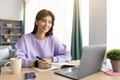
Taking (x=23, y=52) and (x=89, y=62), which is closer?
(x=89, y=62)

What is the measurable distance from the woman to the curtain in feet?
4.25

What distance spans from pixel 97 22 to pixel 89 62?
5.02ft

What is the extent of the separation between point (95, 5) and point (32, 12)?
308 cm

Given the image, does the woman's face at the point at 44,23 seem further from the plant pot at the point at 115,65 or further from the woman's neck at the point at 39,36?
the plant pot at the point at 115,65

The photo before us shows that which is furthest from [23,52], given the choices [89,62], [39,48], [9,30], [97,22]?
[9,30]

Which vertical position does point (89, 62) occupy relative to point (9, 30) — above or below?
below

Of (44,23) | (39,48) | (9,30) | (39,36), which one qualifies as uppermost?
(9,30)

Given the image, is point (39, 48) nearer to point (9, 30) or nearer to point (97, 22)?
point (97, 22)

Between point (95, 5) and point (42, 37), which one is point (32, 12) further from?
point (42, 37)

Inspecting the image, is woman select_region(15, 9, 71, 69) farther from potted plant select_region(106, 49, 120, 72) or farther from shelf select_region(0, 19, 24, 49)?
shelf select_region(0, 19, 24, 49)

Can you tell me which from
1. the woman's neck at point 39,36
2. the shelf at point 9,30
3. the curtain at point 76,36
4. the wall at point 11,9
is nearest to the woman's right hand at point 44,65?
the woman's neck at point 39,36

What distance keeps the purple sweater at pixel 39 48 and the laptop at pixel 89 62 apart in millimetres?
451

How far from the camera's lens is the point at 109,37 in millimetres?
2234

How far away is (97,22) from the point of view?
2424mm
